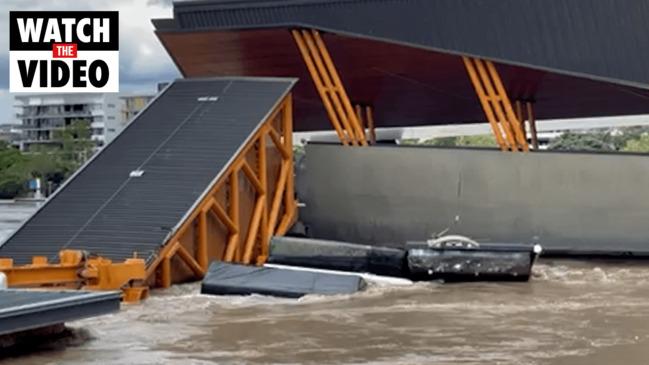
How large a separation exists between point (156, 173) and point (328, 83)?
7.30 m

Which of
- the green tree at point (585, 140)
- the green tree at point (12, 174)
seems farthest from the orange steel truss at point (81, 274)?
the green tree at point (12, 174)

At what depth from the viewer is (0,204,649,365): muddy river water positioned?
1344 centimetres

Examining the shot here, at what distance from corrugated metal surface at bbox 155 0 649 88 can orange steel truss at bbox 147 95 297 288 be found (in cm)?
293

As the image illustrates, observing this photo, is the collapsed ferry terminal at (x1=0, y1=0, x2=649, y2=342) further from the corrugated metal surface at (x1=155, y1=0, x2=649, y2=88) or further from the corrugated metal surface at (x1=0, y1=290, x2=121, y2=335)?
the corrugated metal surface at (x1=0, y1=290, x2=121, y2=335)

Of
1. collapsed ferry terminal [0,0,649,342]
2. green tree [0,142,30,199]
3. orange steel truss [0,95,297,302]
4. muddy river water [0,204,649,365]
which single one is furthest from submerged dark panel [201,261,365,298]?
green tree [0,142,30,199]

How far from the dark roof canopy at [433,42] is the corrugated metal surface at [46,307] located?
14.2 m

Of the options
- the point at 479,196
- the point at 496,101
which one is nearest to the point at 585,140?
the point at 496,101

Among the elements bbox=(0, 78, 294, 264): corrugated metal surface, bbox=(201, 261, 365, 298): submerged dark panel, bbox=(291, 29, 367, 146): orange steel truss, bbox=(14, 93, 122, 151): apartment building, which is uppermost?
bbox=(14, 93, 122, 151): apartment building

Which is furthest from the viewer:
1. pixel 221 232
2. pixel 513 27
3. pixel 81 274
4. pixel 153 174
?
pixel 513 27

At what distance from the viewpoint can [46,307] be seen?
44.2 feet

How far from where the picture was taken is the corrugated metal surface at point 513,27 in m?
25.3

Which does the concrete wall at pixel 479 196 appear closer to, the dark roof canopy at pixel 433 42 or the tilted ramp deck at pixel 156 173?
the dark roof canopy at pixel 433 42

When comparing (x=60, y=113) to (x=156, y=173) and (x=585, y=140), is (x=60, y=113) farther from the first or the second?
(x=156, y=173)

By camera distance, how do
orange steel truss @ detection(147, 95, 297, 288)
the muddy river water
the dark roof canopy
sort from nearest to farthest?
the muddy river water < orange steel truss @ detection(147, 95, 297, 288) < the dark roof canopy
